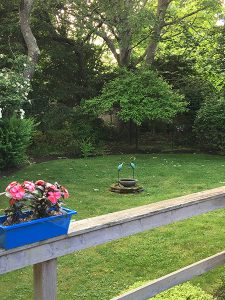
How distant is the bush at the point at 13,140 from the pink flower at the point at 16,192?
25.5 feet

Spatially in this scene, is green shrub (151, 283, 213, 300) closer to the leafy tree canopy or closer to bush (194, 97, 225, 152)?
the leafy tree canopy

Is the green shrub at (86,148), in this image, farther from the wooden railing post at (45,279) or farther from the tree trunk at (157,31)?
the wooden railing post at (45,279)

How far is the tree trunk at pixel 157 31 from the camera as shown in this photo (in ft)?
47.4

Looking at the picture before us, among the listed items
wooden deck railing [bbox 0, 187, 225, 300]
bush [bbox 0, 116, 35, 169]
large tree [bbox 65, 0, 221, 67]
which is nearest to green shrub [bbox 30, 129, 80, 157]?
bush [bbox 0, 116, 35, 169]

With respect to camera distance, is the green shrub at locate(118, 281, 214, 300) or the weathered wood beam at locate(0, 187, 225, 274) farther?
the green shrub at locate(118, 281, 214, 300)

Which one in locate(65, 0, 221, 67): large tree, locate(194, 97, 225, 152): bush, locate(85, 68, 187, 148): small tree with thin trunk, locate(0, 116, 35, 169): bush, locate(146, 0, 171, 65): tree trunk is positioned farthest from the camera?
locate(146, 0, 171, 65): tree trunk

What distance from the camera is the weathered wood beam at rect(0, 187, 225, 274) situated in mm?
1759

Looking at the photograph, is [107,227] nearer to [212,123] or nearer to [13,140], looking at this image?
[13,140]

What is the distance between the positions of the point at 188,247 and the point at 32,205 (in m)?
3.37

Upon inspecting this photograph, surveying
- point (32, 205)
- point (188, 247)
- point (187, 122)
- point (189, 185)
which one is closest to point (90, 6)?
point (187, 122)

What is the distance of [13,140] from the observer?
9625mm

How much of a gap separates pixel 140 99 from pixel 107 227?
10.8 meters

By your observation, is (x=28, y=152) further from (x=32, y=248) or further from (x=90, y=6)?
(x=32, y=248)

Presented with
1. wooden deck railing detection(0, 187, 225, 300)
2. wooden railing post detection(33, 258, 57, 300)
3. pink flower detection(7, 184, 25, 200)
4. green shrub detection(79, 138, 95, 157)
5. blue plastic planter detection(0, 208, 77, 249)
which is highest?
pink flower detection(7, 184, 25, 200)
